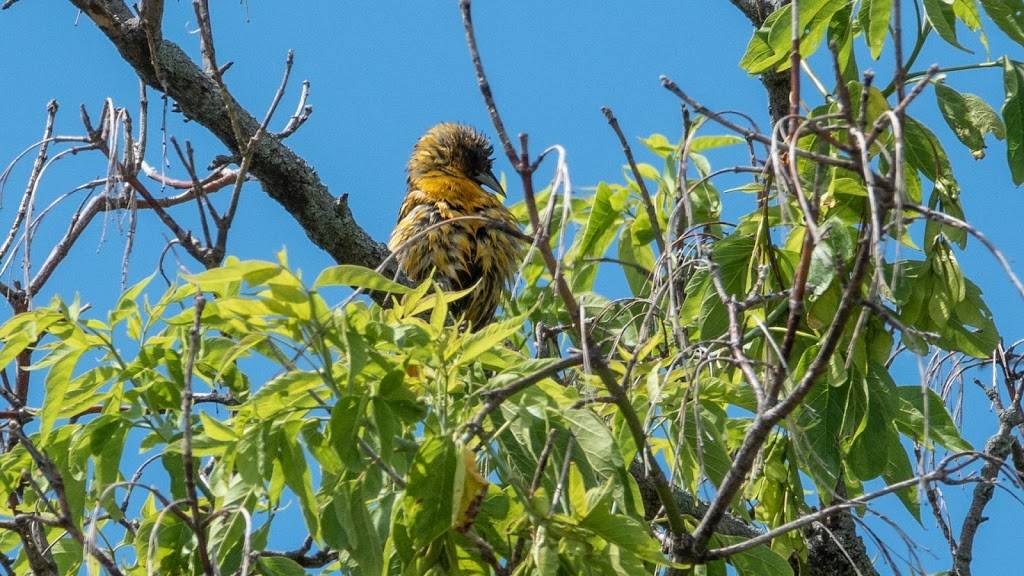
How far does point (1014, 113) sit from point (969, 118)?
109mm

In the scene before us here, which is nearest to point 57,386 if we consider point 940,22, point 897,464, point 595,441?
point 595,441

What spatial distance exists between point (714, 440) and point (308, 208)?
2072mm

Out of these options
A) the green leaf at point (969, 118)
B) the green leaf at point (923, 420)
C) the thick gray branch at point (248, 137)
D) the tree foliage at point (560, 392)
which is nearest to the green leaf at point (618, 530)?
the tree foliage at point (560, 392)

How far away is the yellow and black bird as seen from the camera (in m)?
5.83

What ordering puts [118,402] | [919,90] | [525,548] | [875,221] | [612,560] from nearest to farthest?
1. [875,221]
2. [919,90]
3. [612,560]
4. [525,548]
5. [118,402]

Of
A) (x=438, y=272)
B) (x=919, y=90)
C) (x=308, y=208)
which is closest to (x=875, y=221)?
(x=919, y=90)

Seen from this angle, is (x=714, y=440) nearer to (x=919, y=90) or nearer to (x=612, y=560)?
(x=612, y=560)

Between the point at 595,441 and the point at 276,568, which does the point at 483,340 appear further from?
the point at 276,568

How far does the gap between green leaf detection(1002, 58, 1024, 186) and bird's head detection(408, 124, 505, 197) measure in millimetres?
3581

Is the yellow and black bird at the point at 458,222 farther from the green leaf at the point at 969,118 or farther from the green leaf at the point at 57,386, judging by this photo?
the green leaf at the point at 57,386

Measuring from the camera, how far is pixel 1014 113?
3248mm

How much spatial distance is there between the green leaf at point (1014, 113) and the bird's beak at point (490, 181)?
3581 millimetres

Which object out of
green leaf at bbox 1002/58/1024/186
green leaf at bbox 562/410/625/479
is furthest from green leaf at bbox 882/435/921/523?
green leaf at bbox 562/410/625/479

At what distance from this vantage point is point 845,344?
322 cm
